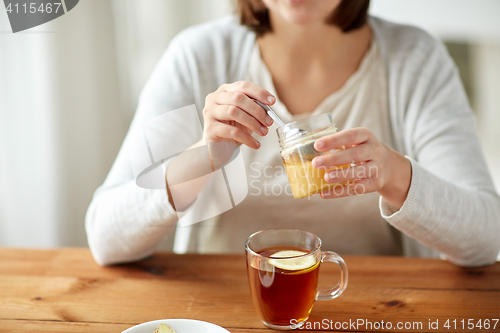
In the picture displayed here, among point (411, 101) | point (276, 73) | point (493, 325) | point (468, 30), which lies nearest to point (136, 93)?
point (276, 73)

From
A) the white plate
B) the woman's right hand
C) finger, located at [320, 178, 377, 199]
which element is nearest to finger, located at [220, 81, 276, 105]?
the woman's right hand

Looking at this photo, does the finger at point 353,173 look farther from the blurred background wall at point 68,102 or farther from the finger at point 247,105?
the blurred background wall at point 68,102

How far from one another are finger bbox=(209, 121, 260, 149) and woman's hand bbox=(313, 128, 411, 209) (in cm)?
7

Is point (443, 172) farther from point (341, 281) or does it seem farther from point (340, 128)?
point (341, 281)

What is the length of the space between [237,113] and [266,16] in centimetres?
31

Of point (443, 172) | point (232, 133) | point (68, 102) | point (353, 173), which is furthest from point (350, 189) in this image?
point (68, 102)

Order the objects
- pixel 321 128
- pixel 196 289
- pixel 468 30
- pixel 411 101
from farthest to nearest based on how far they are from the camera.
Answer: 1. pixel 468 30
2. pixel 411 101
3. pixel 196 289
4. pixel 321 128

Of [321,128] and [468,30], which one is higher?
[321,128]

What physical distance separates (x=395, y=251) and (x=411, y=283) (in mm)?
202

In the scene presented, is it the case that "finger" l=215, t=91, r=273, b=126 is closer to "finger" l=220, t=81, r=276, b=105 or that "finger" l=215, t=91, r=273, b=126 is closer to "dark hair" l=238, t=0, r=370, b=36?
"finger" l=220, t=81, r=276, b=105

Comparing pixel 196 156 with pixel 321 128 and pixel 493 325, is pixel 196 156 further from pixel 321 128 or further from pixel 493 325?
pixel 493 325

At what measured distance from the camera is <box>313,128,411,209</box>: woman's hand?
37cm

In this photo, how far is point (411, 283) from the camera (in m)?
0.50

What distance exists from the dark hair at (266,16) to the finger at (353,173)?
1.01 ft
